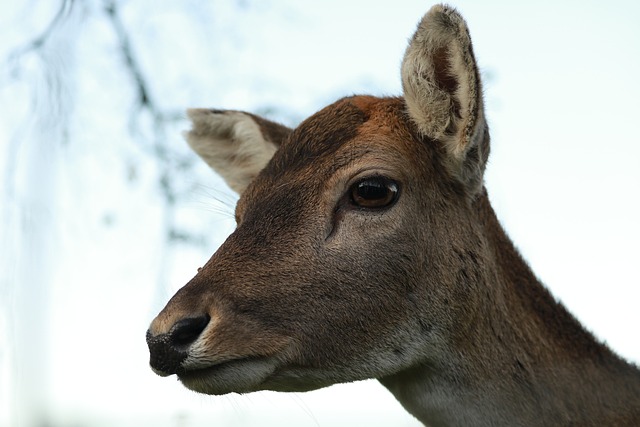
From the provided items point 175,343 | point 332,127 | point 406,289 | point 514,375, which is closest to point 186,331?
point 175,343

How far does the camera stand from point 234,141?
804cm

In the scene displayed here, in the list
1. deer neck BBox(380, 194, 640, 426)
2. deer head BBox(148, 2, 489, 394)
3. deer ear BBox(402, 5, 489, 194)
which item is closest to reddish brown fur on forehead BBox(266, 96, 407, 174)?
deer head BBox(148, 2, 489, 394)

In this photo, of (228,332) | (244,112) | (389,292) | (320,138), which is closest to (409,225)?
(389,292)

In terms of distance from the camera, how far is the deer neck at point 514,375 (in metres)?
6.02

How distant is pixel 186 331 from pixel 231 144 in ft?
9.68

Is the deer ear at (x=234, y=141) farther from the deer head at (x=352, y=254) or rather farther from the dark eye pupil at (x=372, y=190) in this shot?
the dark eye pupil at (x=372, y=190)

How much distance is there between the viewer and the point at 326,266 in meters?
5.90

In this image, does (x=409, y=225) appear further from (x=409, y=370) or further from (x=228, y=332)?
(x=228, y=332)

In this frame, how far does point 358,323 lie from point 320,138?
134 cm

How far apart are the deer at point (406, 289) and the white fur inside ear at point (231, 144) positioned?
1.27 meters

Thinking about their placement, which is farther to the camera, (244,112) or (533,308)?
(244,112)

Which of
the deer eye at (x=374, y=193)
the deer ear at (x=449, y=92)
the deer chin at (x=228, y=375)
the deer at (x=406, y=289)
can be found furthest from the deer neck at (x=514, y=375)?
the deer chin at (x=228, y=375)

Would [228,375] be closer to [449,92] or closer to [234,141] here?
[449,92]

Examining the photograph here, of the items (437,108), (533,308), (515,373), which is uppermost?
(437,108)
